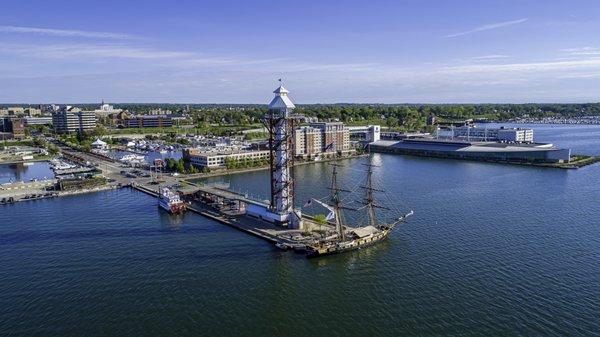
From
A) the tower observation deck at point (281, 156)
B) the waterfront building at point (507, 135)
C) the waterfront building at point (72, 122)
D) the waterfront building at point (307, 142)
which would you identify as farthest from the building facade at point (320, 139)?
the waterfront building at point (72, 122)

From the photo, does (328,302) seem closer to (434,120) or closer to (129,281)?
(129,281)

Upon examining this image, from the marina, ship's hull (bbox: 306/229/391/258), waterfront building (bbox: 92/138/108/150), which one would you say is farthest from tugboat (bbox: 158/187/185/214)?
waterfront building (bbox: 92/138/108/150)

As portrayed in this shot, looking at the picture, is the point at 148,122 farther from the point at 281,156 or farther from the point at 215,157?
the point at 281,156

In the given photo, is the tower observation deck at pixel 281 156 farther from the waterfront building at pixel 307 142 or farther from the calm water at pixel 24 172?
the calm water at pixel 24 172

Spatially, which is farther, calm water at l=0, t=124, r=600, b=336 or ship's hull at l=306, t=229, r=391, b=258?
ship's hull at l=306, t=229, r=391, b=258

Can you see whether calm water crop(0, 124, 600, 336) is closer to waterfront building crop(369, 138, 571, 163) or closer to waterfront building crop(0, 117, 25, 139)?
waterfront building crop(369, 138, 571, 163)

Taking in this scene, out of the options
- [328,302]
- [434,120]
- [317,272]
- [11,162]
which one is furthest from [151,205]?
[434,120]
